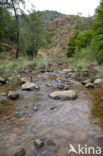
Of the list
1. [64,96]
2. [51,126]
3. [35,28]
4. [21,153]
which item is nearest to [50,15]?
[35,28]

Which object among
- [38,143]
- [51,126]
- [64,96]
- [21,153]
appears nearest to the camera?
[21,153]

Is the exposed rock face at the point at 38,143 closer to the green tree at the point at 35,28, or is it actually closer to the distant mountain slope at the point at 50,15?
the green tree at the point at 35,28

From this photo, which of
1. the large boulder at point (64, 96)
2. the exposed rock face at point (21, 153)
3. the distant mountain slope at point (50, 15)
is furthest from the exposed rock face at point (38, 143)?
the distant mountain slope at point (50, 15)

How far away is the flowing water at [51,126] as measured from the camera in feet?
6.48

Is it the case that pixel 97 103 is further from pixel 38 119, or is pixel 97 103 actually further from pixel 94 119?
pixel 38 119

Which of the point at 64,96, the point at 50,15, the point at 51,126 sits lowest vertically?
the point at 51,126

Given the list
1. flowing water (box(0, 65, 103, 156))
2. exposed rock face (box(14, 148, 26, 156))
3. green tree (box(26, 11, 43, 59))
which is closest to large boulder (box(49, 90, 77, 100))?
flowing water (box(0, 65, 103, 156))

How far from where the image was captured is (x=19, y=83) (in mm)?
6262

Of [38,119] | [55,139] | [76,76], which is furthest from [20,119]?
[76,76]

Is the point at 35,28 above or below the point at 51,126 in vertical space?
above

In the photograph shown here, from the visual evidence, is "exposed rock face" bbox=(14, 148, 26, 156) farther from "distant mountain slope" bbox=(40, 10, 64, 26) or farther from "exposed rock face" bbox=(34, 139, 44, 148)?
"distant mountain slope" bbox=(40, 10, 64, 26)

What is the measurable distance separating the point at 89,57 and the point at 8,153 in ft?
47.5

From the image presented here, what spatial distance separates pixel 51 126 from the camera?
2586 mm

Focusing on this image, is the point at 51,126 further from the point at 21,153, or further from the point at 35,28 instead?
the point at 35,28
